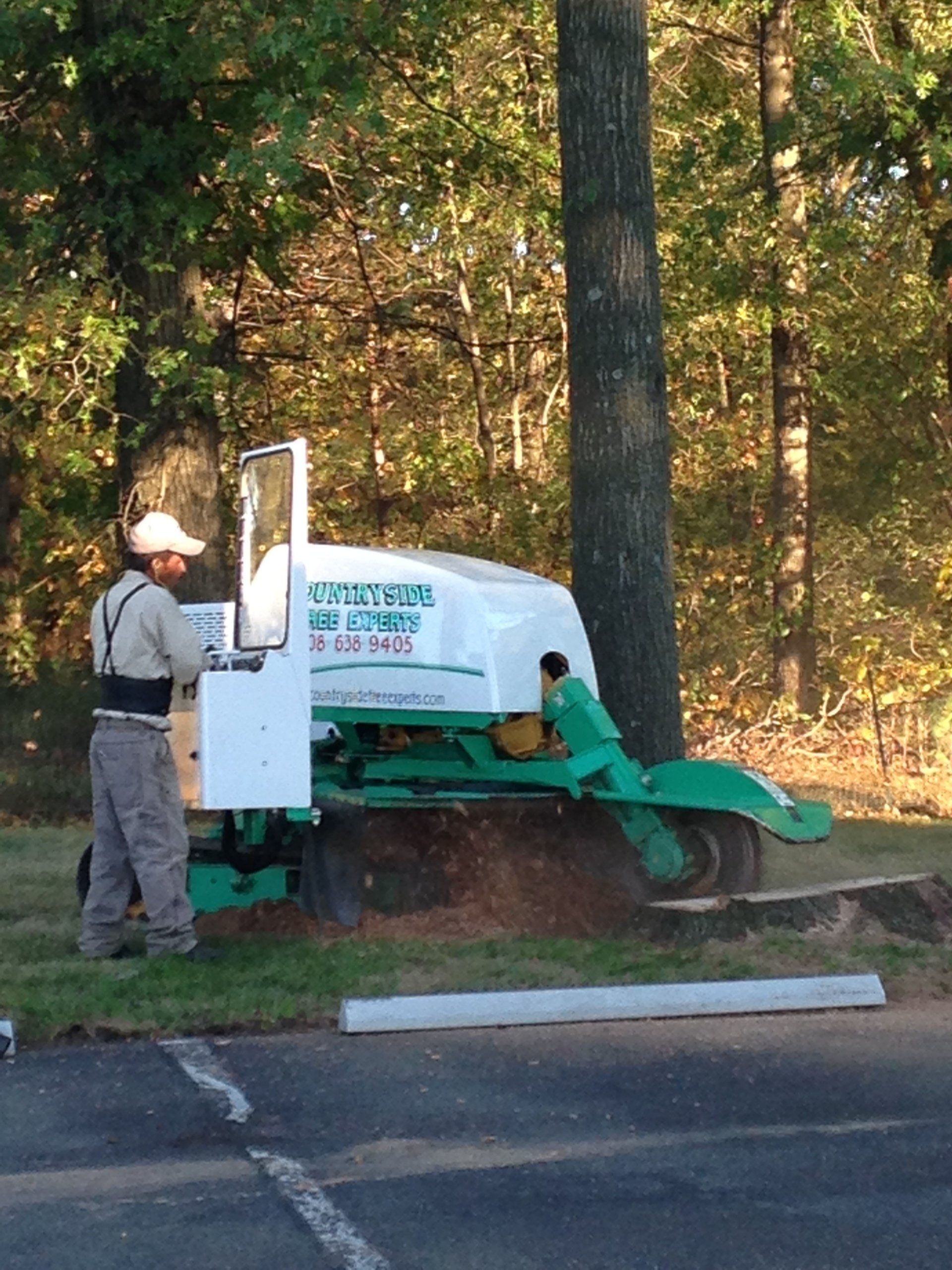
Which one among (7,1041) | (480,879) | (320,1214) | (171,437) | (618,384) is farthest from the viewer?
(171,437)

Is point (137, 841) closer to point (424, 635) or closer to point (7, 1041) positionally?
point (7, 1041)

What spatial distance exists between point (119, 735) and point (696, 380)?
1616cm

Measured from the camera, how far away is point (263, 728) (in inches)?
328

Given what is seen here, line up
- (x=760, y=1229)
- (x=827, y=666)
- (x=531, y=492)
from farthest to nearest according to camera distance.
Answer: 1. (x=827, y=666)
2. (x=531, y=492)
3. (x=760, y=1229)

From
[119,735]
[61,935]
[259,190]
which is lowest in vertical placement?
[61,935]

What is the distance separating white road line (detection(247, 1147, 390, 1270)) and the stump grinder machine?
3095 millimetres

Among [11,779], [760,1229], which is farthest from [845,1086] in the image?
[11,779]

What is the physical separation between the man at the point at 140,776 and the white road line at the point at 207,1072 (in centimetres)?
117

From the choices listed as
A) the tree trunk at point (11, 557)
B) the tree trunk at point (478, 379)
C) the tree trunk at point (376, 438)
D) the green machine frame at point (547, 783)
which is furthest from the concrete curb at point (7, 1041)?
the tree trunk at point (478, 379)

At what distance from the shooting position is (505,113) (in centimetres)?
1777

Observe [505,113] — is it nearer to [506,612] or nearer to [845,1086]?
[506,612]

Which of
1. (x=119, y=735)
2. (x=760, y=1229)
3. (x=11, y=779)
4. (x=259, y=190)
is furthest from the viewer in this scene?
(x=11, y=779)

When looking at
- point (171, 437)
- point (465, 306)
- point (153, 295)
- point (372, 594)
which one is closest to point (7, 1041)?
point (372, 594)

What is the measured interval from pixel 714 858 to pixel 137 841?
2810mm
